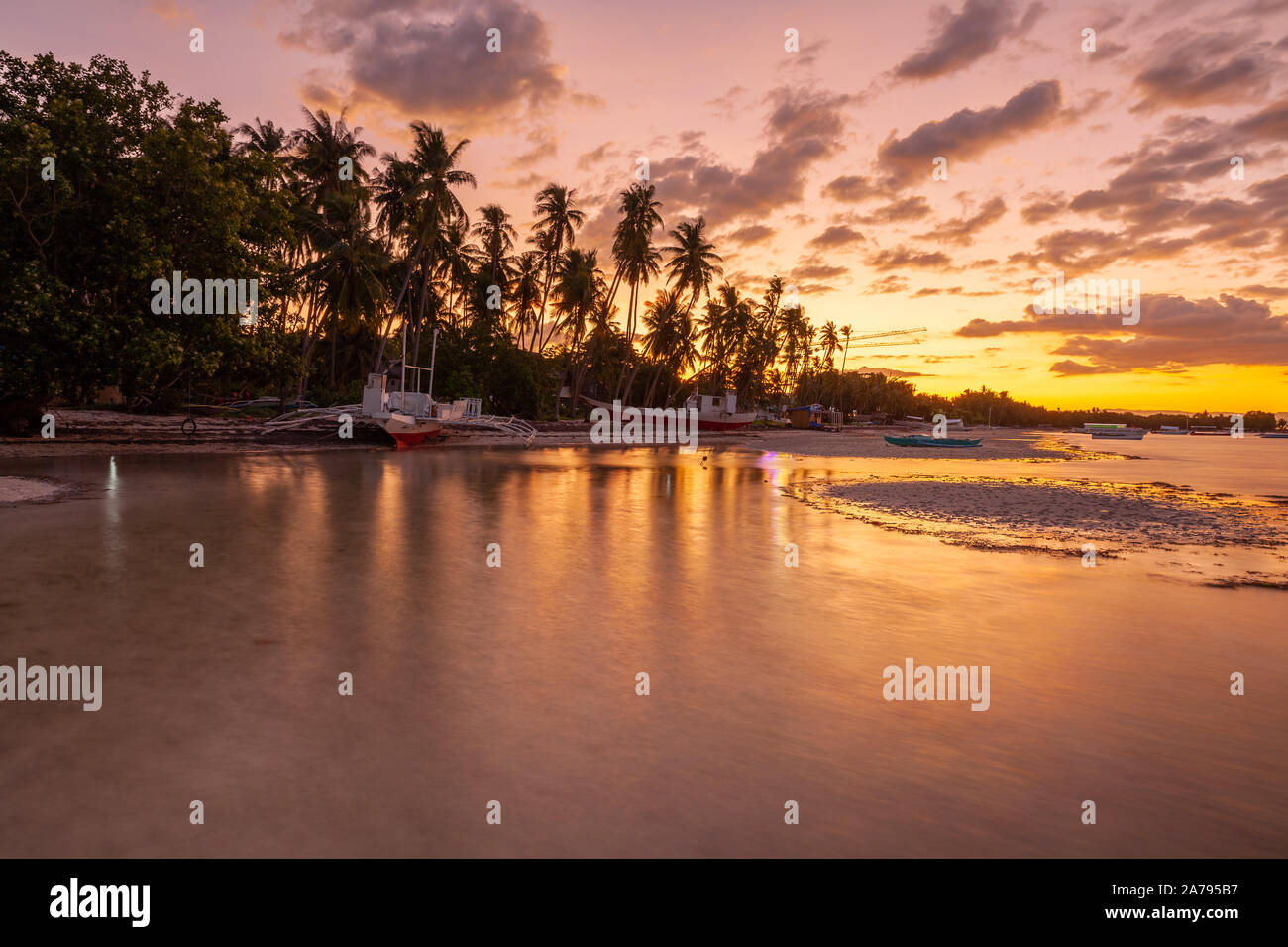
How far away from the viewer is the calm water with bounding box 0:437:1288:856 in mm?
3723

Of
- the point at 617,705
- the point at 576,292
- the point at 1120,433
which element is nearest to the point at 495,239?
the point at 576,292

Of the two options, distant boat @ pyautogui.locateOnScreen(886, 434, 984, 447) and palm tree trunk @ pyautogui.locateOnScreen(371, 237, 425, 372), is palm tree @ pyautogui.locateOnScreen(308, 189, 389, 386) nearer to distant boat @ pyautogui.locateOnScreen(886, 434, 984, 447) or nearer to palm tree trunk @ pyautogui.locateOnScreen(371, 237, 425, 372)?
palm tree trunk @ pyautogui.locateOnScreen(371, 237, 425, 372)

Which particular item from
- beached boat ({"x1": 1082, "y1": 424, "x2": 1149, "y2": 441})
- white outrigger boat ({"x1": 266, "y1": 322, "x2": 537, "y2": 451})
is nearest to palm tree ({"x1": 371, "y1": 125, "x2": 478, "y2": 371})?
white outrigger boat ({"x1": 266, "y1": 322, "x2": 537, "y2": 451})

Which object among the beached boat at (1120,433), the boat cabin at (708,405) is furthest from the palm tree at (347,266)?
the beached boat at (1120,433)

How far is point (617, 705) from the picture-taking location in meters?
5.36

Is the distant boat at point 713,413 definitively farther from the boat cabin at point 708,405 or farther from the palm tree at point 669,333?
the palm tree at point 669,333

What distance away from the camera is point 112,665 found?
19.4 ft

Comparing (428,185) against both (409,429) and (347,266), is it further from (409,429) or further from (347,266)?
(409,429)

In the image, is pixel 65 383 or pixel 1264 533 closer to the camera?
pixel 1264 533

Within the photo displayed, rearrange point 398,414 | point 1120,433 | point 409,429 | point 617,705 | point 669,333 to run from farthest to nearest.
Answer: point 1120,433 < point 669,333 < point 409,429 < point 398,414 < point 617,705

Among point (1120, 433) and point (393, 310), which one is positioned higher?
point (393, 310)
